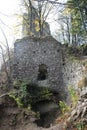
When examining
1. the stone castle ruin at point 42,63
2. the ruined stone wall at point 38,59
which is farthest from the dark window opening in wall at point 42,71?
the ruined stone wall at point 38,59

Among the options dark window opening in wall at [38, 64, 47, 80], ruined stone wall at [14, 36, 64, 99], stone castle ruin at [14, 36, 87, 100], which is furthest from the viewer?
dark window opening in wall at [38, 64, 47, 80]

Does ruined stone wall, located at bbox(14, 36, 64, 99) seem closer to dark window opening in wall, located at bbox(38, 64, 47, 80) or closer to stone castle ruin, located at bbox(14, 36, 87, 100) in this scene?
stone castle ruin, located at bbox(14, 36, 87, 100)

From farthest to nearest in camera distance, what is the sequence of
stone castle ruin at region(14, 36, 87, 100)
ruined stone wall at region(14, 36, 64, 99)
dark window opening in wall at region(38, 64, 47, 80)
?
dark window opening in wall at region(38, 64, 47, 80)
ruined stone wall at region(14, 36, 64, 99)
stone castle ruin at region(14, 36, 87, 100)

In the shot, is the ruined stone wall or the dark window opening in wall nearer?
the ruined stone wall

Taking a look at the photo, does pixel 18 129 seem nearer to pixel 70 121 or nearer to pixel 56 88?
pixel 70 121

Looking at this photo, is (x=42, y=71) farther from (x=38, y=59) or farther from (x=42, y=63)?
(x=38, y=59)

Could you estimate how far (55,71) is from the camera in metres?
20.6

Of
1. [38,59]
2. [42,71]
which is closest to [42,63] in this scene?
[38,59]

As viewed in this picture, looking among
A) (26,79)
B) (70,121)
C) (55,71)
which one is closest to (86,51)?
(55,71)

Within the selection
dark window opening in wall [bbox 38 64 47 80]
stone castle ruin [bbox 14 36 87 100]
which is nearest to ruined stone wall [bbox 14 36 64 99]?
stone castle ruin [bbox 14 36 87 100]

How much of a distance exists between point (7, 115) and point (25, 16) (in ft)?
49.5

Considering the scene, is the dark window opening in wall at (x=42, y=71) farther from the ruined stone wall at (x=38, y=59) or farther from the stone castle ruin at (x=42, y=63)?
the ruined stone wall at (x=38, y=59)

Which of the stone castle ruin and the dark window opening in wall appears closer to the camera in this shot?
the stone castle ruin

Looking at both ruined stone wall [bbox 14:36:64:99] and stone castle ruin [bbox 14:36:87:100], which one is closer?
stone castle ruin [bbox 14:36:87:100]
